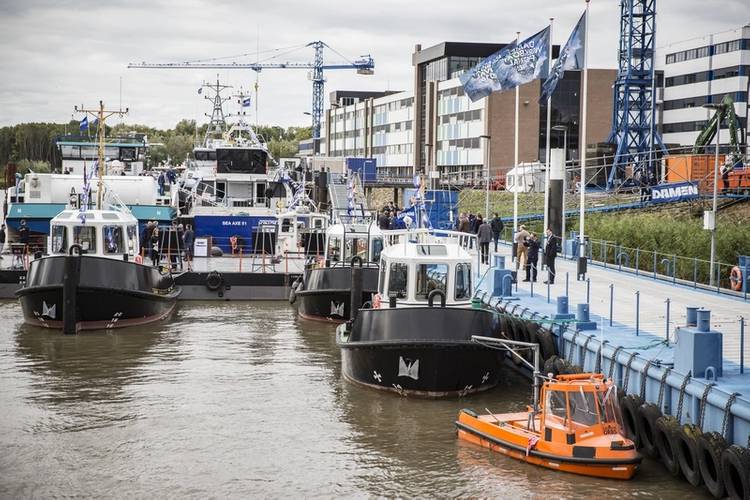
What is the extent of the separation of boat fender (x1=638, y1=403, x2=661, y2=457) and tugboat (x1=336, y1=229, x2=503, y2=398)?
4.19 m

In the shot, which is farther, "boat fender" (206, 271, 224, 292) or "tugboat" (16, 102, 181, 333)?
"boat fender" (206, 271, 224, 292)

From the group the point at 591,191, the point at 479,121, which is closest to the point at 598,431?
the point at 591,191

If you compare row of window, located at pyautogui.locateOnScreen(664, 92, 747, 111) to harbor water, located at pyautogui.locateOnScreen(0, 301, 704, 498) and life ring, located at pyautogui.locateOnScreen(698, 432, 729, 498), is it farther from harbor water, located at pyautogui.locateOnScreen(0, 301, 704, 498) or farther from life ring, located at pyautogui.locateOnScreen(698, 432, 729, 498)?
life ring, located at pyautogui.locateOnScreen(698, 432, 729, 498)

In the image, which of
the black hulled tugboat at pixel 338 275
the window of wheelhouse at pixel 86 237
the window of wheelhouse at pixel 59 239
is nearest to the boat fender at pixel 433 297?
the black hulled tugboat at pixel 338 275

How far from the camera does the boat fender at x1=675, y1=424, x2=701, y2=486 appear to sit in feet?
44.4

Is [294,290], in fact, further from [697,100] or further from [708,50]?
[708,50]

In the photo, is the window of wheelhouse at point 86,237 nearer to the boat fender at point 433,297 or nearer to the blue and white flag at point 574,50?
the boat fender at point 433,297

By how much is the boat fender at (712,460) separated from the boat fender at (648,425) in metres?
1.45

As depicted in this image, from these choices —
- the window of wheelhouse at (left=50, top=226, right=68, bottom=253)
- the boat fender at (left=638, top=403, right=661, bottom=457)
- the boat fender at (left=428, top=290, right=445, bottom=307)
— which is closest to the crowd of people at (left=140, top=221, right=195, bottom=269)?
the window of wheelhouse at (left=50, top=226, right=68, bottom=253)

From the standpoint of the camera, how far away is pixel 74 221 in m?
28.3

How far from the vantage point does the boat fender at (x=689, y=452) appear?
13.5m

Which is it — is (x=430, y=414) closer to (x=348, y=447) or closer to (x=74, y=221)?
(x=348, y=447)

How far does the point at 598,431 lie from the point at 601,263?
61.3 feet

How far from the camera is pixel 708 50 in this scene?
71125 millimetres
